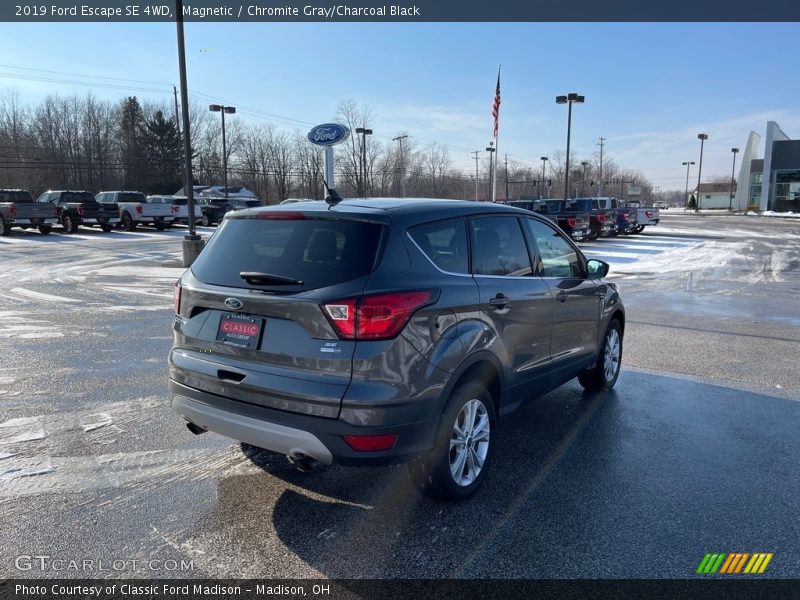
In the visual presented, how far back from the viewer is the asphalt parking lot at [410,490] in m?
2.94

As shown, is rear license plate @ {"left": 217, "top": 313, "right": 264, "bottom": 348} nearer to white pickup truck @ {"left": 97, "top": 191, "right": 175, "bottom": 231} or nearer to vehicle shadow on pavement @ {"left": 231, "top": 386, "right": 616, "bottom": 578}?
vehicle shadow on pavement @ {"left": 231, "top": 386, "right": 616, "bottom": 578}

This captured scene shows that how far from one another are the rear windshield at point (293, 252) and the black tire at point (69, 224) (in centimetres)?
2850

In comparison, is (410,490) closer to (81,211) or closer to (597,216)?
(597,216)

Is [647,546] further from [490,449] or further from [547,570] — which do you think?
[490,449]

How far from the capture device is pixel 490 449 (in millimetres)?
3699

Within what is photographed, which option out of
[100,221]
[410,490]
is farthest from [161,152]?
[410,490]

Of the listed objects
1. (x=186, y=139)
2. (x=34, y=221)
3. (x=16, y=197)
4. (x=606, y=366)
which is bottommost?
(x=606, y=366)

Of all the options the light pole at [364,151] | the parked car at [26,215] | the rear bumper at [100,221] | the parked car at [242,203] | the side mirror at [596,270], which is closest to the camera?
the side mirror at [596,270]

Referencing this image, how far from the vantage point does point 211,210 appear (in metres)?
34.3

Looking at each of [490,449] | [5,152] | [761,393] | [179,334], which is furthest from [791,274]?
[5,152]

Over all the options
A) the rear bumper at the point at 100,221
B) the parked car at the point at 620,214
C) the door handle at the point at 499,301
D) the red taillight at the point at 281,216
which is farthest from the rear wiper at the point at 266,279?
the rear bumper at the point at 100,221

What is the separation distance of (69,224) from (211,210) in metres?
8.15

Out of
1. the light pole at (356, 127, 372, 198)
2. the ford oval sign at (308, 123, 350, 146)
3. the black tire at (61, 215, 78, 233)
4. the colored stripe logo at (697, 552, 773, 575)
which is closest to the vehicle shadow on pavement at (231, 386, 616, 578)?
the colored stripe logo at (697, 552, 773, 575)

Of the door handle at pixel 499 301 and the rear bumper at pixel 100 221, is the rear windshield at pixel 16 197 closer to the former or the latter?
the rear bumper at pixel 100 221
